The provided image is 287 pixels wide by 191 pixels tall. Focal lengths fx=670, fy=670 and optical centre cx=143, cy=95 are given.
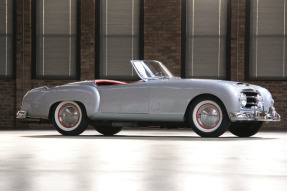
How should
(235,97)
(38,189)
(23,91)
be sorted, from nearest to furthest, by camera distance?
(38,189) → (235,97) → (23,91)

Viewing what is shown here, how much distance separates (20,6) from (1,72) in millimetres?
2071

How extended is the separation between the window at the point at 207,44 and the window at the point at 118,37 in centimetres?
148

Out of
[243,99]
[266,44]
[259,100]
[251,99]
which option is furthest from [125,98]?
[266,44]

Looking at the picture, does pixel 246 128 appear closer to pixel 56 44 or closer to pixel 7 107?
pixel 56 44

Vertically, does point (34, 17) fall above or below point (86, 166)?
above

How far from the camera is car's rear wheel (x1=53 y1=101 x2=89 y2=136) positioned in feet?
43.3

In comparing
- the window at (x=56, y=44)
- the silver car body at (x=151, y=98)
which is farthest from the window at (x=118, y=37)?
the silver car body at (x=151, y=98)

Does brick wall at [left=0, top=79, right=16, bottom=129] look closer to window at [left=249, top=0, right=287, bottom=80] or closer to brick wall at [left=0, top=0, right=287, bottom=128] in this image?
brick wall at [left=0, top=0, right=287, bottom=128]

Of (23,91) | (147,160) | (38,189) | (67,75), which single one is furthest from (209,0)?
(38,189)

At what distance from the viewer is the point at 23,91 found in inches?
781

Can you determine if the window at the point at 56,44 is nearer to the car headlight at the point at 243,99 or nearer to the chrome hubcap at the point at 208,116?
the chrome hubcap at the point at 208,116

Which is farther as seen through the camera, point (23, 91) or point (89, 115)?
point (23, 91)

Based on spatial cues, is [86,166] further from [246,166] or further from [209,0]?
[209,0]

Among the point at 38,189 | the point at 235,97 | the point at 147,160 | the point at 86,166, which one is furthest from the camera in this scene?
the point at 235,97
